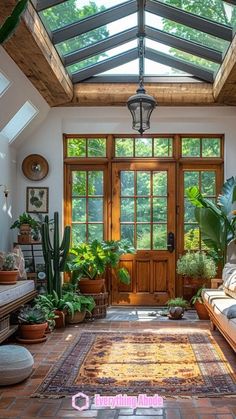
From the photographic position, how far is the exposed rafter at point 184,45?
5.92m

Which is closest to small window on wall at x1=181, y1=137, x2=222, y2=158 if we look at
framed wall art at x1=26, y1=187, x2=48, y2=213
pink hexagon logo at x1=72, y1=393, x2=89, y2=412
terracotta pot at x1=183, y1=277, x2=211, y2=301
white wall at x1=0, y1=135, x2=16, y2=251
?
terracotta pot at x1=183, y1=277, x2=211, y2=301

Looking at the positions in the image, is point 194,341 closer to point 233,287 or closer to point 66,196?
point 233,287

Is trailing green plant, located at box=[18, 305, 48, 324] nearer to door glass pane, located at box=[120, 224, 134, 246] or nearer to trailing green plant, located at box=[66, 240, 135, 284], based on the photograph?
trailing green plant, located at box=[66, 240, 135, 284]

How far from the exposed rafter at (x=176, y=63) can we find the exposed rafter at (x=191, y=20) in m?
0.96

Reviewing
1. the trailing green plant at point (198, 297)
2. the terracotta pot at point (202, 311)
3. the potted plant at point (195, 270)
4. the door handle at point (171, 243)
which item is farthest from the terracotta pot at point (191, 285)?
the door handle at point (171, 243)

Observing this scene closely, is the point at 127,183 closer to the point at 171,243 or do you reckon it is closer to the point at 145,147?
the point at 145,147

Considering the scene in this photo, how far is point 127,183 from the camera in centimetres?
739

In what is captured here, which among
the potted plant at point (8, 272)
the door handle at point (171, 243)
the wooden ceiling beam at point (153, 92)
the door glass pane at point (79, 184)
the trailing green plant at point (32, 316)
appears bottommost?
the trailing green plant at point (32, 316)

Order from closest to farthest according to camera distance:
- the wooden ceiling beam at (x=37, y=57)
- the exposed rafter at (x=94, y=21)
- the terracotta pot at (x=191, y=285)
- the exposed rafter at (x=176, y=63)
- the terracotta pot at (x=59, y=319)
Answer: the wooden ceiling beam at (x=37, y=57), the exposed rafter at (x=94, y=21), the terracotta pot at (x=59, y=319), the exposed rafter at (x=176, y=63), the terracotta pot at (x=191, y=285)

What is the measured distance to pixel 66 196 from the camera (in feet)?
24.2

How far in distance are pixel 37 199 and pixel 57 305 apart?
1.94 m

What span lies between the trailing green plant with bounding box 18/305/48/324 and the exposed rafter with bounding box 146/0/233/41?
365 cm

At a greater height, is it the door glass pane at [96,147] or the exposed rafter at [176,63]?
the exposed rafter at [176,63]

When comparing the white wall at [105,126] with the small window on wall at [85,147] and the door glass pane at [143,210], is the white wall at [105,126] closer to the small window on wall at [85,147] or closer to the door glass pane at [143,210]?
the small window on wall at [85,147]
